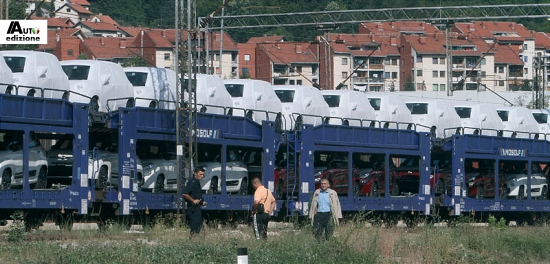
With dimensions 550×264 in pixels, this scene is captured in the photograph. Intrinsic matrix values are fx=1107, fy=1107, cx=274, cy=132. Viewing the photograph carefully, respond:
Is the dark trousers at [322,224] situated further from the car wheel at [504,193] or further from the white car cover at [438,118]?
the car wheel at [504,193]

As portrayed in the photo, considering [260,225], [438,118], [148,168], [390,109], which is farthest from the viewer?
[438,118]

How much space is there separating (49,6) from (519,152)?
129m

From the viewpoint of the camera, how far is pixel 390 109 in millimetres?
36094

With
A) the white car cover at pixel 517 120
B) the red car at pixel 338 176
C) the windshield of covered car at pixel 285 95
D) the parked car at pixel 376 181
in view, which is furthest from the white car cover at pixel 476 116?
the windshield of covered car at pixel 285 95

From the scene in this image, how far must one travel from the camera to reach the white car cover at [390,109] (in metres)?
35.9

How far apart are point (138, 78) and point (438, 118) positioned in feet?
41.7

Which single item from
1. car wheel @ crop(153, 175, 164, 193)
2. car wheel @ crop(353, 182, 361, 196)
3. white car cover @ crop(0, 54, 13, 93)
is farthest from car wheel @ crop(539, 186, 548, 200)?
white car cover @ crop(0, 54, 13, 93)

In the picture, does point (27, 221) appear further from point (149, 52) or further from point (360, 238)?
point (149, 52)

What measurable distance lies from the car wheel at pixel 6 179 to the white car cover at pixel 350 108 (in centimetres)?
1363

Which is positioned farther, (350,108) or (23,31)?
(23,31)

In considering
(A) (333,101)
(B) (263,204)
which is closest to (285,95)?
(A) (333,101)

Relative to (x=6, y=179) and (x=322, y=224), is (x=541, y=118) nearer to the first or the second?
(x=322, y=224)

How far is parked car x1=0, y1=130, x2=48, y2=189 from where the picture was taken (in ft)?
73.0

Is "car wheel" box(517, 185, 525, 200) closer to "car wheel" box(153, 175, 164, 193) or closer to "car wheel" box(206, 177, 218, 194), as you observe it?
"car wheel" box(206, 177, 218, 194)
